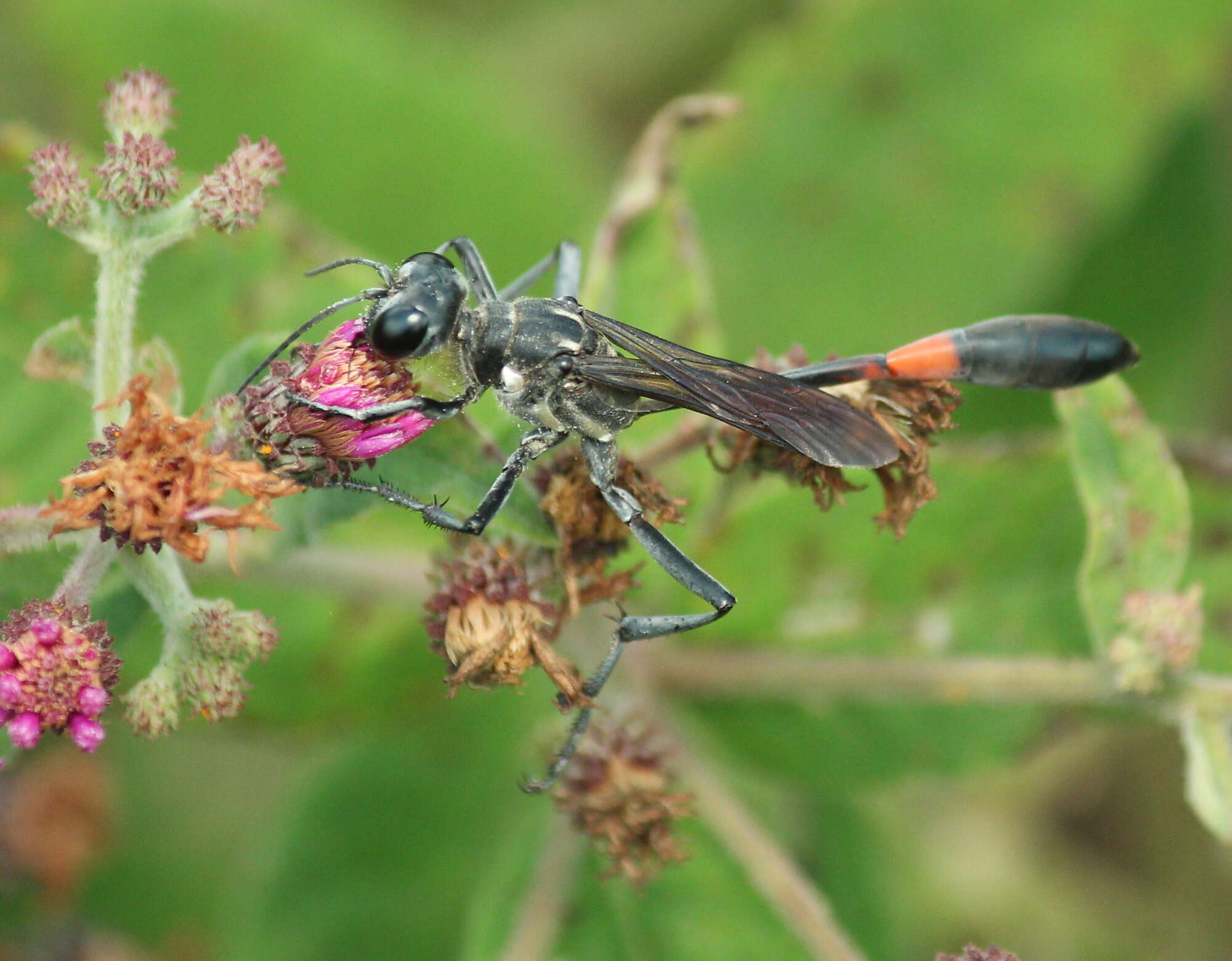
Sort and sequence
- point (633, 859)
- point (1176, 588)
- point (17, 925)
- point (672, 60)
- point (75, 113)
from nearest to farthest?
point (633, 859) → point (1176, 588) → point (17, 925) → point (75, 113) → point (672, 60)

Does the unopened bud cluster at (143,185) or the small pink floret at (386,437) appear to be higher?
the unopened bud cluster at (143,185)

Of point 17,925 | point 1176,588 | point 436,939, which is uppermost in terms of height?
point 1176,588

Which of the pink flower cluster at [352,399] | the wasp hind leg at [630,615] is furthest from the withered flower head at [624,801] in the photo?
the pink flower cluster at [352,399]

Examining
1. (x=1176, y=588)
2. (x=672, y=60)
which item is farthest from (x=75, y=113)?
(x=1176, y=588)

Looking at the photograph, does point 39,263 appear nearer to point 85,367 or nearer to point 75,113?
point 85,367

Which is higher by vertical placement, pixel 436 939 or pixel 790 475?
pixel 790 475

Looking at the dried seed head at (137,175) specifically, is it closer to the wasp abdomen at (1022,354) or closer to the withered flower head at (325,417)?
the withered flower head at (325,417)

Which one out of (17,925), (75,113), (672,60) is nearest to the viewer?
(17,925)
